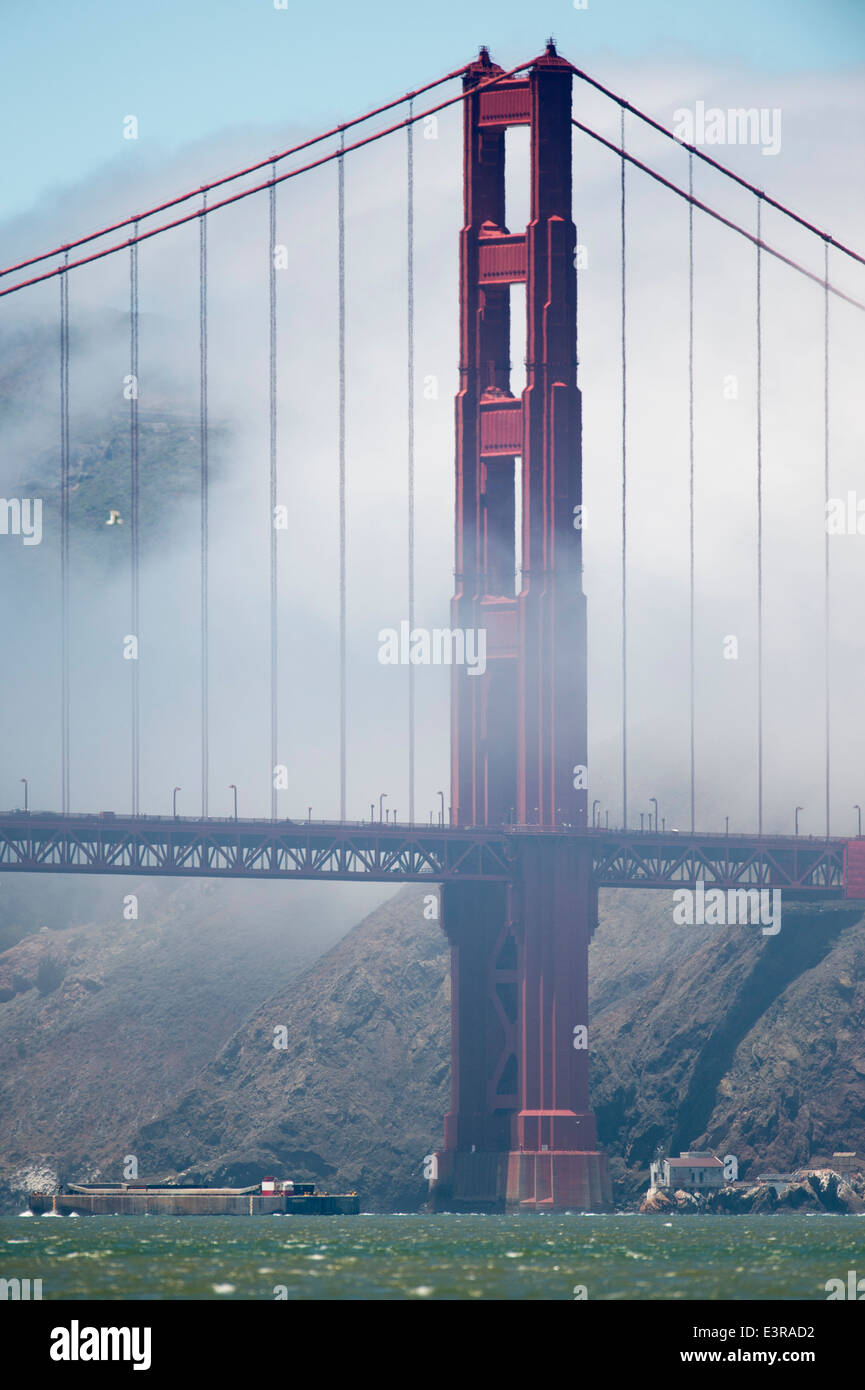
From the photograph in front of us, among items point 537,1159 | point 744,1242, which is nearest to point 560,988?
point 537,1159

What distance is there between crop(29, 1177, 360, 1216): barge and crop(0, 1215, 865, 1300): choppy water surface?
126 feet

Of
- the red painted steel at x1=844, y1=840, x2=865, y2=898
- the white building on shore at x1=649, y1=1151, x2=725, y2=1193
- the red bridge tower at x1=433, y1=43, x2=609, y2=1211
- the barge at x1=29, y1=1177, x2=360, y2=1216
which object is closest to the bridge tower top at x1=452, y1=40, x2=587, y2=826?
the red bridge tower at x1=433, y1=43, x2=609, y2=1211

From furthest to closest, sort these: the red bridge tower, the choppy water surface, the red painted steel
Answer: the red painted steel
the red bridge tower
the choppy water surface

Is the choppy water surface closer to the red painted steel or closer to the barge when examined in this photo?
the red painted steel

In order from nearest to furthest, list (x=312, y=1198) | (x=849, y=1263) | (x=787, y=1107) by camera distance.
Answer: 1. (x=849, y=1263)
2. (x=312, y=1198)
3. (x=787, y=1107)

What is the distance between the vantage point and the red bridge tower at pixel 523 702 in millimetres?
125688

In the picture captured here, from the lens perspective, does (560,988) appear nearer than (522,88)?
Yes

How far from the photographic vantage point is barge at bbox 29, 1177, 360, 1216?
15488cm

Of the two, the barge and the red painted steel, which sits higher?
the red painted steel

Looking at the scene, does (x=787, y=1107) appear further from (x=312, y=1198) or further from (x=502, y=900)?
(x=502, y=900)

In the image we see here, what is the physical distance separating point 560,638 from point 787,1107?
67984mm

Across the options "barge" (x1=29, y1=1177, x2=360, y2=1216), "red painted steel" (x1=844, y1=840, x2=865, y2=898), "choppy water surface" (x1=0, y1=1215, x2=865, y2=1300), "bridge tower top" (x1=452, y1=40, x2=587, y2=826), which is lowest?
"barge" (x1=29, y1=1177, x2=360, y2=1216)

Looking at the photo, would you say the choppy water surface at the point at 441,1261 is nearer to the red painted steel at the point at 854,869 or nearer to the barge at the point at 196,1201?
the red painted steel at the point at 854,869

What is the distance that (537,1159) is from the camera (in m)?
125
